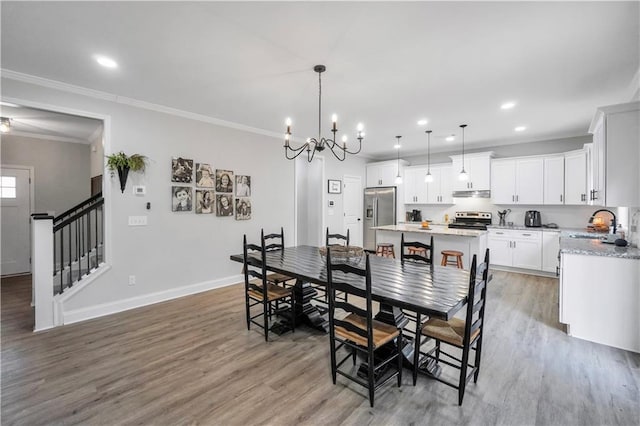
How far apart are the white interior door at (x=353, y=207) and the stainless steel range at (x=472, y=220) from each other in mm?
2243

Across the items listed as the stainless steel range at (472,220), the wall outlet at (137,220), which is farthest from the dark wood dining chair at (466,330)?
the stainless steel range at (472,220)

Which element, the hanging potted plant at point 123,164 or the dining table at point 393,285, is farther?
the hanging potted plant at point 123,164

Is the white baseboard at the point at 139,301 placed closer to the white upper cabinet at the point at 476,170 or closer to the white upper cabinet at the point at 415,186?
the white upper cabinet at the point at 415,186

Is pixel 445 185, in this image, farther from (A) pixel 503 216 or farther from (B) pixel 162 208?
(B) pixel 162 208

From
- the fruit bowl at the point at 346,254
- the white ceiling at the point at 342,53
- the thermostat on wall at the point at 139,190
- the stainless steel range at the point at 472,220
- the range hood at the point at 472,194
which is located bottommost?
the fruit bowl at the point at 346,254

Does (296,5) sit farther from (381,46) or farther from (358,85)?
(358,85)

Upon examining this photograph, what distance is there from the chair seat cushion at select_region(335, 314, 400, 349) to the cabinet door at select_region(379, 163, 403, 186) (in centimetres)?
546

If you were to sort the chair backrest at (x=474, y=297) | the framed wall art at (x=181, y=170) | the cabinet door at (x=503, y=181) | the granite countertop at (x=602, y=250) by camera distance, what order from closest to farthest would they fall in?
the chair backrest at (x=474, y=297)
the granite countertop at (x=602, y=250)
the framed wall art at (x=181, y=170)
the cabinet door at (x=503, y=181)

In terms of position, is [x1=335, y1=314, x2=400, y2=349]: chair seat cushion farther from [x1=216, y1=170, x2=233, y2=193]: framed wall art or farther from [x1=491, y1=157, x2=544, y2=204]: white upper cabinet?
[x1=491, y1=157, x2=544, y2=204]: white upper cabinet

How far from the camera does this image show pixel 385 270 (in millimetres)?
2736

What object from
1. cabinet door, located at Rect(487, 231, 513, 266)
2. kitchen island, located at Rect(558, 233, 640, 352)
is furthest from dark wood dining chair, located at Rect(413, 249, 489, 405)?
cabinet door, located at Rect(487, 231, 513, 266)

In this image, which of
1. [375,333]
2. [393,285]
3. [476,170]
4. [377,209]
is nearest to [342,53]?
[393,285]

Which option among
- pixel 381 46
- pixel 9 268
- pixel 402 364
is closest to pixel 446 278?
pixel 402 364

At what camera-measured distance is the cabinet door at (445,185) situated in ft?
22.0
